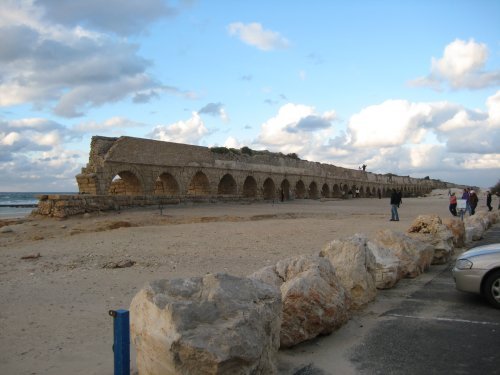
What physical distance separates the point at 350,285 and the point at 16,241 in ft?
32.8

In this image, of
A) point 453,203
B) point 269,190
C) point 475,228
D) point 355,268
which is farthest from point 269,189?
point 355,268

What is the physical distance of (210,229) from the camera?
1276cm

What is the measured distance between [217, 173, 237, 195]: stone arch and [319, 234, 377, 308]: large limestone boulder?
24.0 m

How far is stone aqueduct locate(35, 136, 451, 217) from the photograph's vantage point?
18.3 m

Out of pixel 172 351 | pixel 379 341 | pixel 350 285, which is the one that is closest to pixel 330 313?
pixel 379 341

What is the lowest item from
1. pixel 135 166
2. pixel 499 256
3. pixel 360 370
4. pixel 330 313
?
pixel 360 370

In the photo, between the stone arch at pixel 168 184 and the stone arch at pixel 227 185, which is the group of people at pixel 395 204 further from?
the stone arch at pixel 227 185

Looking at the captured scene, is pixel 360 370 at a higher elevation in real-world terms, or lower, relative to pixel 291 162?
lower

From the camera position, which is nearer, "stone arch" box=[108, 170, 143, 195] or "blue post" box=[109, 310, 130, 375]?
"blue post" box=[109, 310, 130, 375]

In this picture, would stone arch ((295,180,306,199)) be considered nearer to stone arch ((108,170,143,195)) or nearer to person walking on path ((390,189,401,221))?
stone arch ((108,170,143,195))

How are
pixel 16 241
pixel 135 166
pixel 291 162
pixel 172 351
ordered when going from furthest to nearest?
pixel 291 162 → pixel 135 166 → pixel 16 241 → pixel 172 351

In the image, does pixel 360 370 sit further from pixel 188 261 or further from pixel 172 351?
pixel 188 261

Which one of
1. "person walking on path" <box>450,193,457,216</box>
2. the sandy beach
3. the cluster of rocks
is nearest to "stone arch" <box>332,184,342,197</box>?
"person walking on path" <box>450,193,457,216</box>

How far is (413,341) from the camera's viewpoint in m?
3.99
